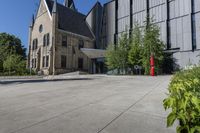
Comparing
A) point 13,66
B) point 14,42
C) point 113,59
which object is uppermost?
point 14,42

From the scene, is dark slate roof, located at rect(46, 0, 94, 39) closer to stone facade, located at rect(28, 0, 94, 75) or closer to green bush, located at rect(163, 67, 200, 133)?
stone facade, located at rect(28, 0, 94, 75)

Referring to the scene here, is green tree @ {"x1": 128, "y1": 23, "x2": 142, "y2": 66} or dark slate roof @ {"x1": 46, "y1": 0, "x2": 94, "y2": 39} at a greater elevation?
dark slate roof @ {"x1": 46, "y1": 0, "x2": 94, "y2": 39}

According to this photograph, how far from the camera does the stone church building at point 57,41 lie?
3266 centimetres

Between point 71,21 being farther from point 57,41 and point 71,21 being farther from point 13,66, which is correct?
point 13,66

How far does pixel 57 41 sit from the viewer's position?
33.1 m

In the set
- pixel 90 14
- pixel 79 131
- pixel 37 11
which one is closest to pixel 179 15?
pixel 90 14

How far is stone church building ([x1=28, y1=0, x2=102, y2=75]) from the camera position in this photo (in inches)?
1286

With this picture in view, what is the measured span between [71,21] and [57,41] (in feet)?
24.3

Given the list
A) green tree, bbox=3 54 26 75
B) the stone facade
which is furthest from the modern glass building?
green tree, bbox=3 54 26 75

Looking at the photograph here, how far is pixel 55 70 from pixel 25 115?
28387 millimetres

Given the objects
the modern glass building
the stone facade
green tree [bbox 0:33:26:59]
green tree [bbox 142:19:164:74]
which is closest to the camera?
→ green tree [bbox 142:19:164:74]

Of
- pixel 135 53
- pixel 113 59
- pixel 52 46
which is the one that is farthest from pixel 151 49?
pixel 52 46

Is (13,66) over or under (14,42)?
under

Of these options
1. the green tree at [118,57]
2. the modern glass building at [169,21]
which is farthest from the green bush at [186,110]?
the modern glass building at [169,21]
